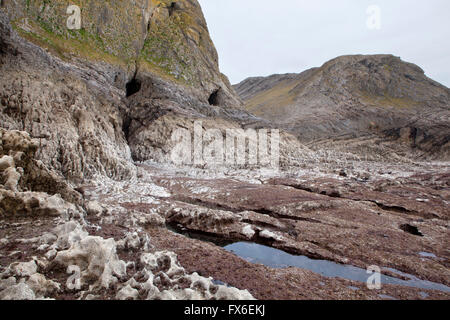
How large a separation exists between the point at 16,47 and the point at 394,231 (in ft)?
89.8

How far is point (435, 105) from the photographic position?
6575 cm

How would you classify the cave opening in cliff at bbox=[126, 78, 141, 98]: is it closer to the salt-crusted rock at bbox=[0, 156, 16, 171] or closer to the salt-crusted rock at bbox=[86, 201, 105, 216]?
the salt-crusted rock at bbox=[86, 201, 105, 216]

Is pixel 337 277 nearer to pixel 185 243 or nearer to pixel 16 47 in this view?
pixel 185 243

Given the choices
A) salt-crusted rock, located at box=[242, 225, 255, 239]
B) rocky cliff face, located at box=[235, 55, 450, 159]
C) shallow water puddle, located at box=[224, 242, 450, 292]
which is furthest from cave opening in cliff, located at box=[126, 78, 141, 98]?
rocky cliff face, located at box=[235, 55, 450, 159]

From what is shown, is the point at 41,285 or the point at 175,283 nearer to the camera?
the point at 41,285

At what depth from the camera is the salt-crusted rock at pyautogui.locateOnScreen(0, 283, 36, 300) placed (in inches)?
158


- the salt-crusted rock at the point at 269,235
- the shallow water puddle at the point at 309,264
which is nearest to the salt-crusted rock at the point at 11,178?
the shallow water puddle at the point at 309,264

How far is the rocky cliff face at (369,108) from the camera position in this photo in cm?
5322

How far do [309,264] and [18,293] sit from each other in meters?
8.35

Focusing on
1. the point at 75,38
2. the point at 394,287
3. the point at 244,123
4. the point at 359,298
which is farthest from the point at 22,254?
the point at 244,123

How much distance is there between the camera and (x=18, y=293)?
4098 millimetres

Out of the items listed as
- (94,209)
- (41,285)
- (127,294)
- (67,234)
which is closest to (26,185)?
(94,209)

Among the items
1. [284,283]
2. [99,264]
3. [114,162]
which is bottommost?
[284,283]

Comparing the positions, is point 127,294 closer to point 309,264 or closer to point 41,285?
point 41,285
